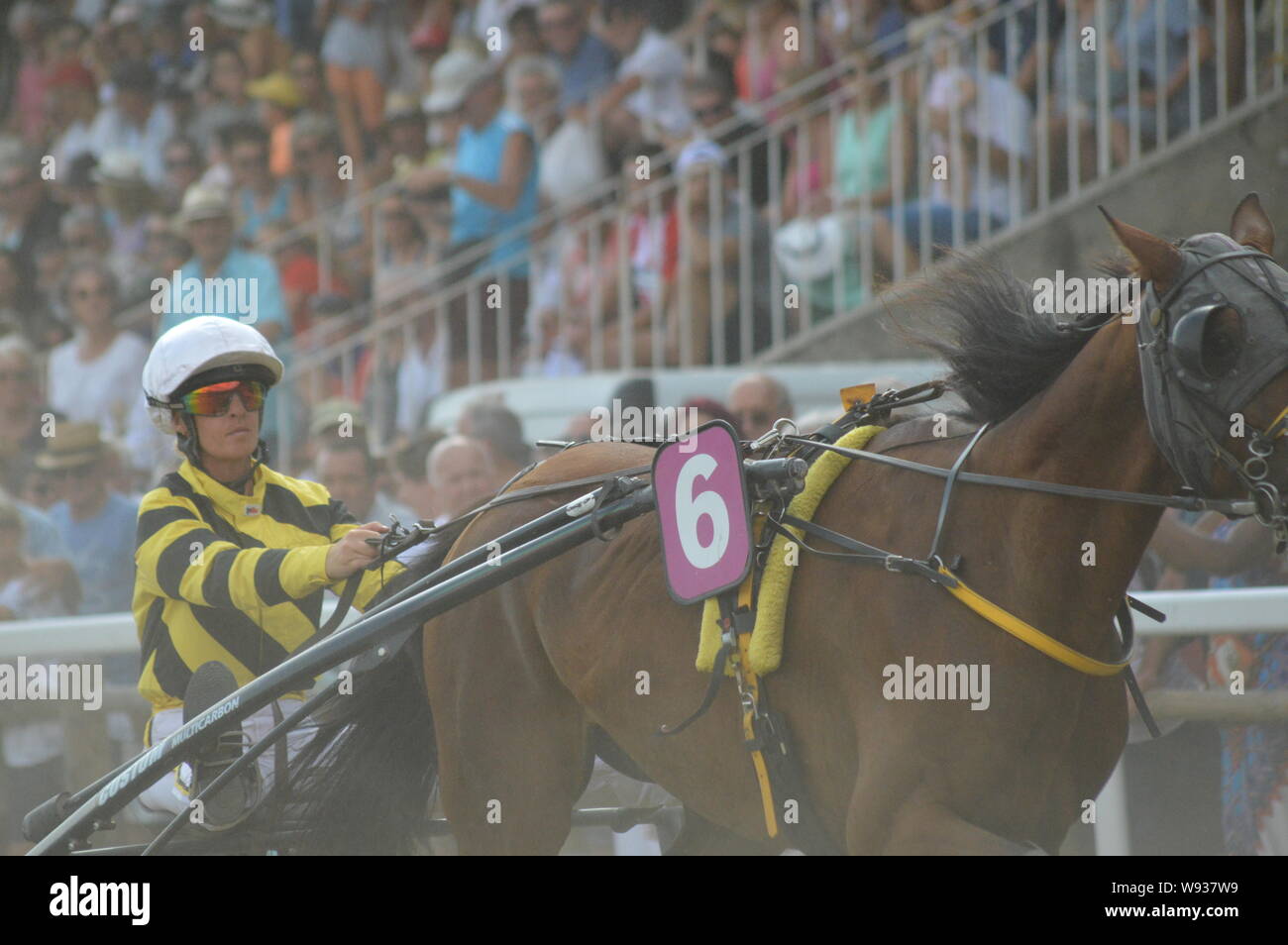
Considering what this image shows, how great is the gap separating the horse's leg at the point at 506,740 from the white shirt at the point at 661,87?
16.8 ft

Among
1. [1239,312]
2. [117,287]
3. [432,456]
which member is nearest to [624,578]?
[1239,312]

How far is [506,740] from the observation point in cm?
346

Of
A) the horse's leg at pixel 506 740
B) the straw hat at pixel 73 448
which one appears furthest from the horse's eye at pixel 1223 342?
the straw hat at pixel 73 448

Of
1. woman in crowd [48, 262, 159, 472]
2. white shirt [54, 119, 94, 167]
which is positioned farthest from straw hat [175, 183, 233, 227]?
white shirt [54, 119, 94, 167]

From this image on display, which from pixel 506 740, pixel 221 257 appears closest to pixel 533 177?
pixel 221 257

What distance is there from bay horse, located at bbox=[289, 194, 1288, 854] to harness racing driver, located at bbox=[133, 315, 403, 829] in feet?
1.47

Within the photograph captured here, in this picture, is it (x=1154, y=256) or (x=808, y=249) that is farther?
(x=808, y=249)

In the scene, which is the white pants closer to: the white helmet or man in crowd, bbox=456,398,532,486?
the white helmet

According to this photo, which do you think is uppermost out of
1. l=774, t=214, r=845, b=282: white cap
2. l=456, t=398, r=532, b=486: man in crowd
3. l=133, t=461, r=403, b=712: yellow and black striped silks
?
l=774, t=214, r=845, b=282: white cap

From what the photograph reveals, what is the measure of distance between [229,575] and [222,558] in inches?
2.3

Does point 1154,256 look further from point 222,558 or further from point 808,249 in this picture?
point 808,249

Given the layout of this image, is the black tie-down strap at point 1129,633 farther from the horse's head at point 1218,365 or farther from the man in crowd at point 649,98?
the man in crowd at point 649,98

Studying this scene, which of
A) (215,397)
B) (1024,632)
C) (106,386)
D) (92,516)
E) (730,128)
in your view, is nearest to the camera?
(1024,632)

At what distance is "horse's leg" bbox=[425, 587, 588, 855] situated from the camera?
Result: 3453mm
